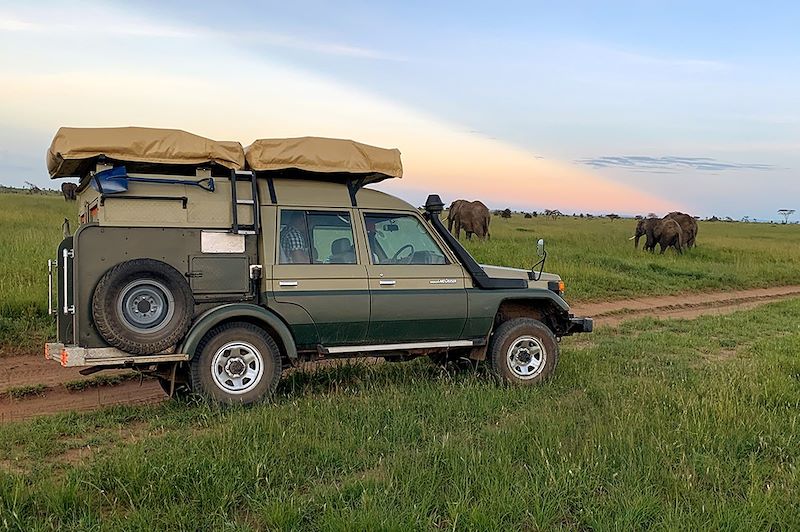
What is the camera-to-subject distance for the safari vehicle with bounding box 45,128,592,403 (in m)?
A: 6.15

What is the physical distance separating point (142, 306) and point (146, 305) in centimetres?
3

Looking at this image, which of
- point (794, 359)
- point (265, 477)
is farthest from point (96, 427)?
point (794, 359)

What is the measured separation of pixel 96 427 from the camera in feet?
20.1

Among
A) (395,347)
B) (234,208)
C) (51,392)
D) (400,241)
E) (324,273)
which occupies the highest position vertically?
(234,208)

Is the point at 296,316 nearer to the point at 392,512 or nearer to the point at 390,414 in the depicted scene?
the point at 390,414

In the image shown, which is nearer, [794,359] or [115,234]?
[115,234]

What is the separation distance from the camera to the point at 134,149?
629 cm

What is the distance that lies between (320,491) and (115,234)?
3.13 m

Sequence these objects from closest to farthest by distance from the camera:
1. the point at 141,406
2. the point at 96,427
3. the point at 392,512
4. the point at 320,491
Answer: the point at 392,512
the point at 320,491
the point at 96,427
the point at 141,406

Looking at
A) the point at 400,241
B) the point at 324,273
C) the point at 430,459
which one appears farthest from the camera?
the point at 400,241

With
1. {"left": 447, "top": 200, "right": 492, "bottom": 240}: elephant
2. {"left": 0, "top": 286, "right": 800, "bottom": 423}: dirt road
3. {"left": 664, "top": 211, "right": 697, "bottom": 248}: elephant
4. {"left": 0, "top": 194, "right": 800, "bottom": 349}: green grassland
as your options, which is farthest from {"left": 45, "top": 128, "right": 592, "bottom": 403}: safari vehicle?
{"left": 664, "top": 211, "right": 697, "bottom": 248}: elephant

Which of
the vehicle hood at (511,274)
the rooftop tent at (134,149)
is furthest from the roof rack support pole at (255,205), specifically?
the vehicle hood at (511,274)

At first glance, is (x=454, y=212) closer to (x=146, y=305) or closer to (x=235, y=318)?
(x=235, y=318)

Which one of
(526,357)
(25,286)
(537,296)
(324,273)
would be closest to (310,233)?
(324,273)
